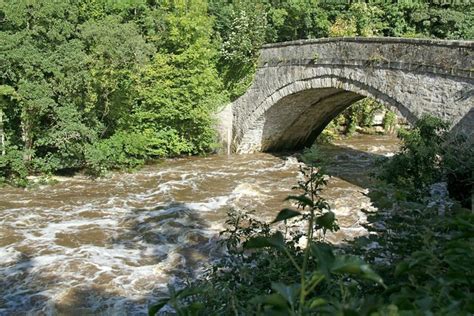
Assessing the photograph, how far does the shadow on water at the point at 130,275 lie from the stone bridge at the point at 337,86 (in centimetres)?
535

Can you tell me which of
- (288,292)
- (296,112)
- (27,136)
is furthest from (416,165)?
(27,136)

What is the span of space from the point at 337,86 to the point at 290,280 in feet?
33.2

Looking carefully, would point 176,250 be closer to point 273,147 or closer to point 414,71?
point 414,71

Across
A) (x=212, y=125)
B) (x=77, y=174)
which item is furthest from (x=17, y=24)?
(x=212, y=125)

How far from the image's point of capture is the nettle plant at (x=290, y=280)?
149cm

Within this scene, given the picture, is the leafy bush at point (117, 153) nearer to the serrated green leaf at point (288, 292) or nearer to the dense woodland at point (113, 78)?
the dense woodland at point (113, 78)

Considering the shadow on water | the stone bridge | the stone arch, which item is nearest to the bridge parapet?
the stone bridge

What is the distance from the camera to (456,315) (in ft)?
5.27

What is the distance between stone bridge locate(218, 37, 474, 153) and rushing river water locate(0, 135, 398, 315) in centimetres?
164

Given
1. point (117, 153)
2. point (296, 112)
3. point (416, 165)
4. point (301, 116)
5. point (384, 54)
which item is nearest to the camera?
point (416, 165)

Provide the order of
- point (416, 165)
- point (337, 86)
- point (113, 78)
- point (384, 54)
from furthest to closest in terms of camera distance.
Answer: point (113, 78) → point (337, 86) → point (384, 54) → point (416, 165)

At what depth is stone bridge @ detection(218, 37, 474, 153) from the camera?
9.96 m

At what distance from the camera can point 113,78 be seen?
44.6ft

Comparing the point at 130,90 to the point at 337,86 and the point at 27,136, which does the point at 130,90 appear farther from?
the point at 337,86
